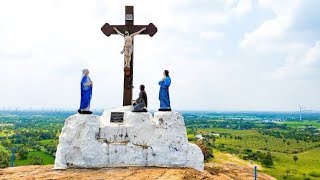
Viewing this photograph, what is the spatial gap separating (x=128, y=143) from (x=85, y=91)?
2141mm

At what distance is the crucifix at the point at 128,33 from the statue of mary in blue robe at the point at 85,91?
5.32 feet

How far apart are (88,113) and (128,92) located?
194 cm

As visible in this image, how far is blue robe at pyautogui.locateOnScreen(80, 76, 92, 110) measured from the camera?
1352 centimetres

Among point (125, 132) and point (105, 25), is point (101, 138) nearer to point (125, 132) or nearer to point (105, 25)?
point (125, 132)

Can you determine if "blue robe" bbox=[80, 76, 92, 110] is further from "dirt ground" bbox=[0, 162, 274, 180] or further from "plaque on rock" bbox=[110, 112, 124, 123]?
"dirt ground" bbox=[0, 162, 274, 180]

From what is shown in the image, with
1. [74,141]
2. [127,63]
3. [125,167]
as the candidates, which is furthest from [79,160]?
[127,63]

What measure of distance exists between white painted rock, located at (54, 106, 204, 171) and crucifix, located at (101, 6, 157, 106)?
140 centimetres

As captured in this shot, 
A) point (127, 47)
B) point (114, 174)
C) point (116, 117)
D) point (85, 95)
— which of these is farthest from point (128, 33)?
point (114, 174)

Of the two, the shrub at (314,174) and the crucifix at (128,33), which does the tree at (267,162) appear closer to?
the shrub at (314,174)

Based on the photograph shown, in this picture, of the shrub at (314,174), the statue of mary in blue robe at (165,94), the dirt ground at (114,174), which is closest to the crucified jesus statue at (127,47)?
the statue of mary in blue robe at (165,94)

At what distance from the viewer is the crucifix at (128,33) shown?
14.9 m

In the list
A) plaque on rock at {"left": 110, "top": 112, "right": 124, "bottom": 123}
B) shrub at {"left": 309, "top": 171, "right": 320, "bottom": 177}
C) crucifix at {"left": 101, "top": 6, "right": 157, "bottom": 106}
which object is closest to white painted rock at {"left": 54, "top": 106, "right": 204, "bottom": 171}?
plaque on rock at {"left": 110, "top": 112, "right": 124, "bottom": 123}

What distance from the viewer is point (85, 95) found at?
13555mm

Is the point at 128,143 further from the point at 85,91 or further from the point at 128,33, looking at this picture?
the point at 128,33
